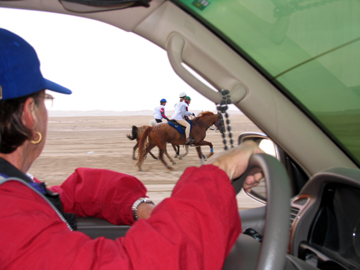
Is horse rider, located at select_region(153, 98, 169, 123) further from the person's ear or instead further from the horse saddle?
the person's ear

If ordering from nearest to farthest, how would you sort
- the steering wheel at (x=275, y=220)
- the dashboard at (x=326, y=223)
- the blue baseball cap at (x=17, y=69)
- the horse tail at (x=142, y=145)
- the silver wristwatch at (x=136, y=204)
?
the steering wheel at (x=275, y=220) → the blue baseball cap at (x=17, y=69) → the dashboard at (x=326, y=223) → the silver wristwatch at (x=136, y=204) → the horse tail at (x=142, y=145)

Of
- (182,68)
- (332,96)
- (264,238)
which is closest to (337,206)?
(332,96)

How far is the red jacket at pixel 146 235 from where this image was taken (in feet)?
2.17

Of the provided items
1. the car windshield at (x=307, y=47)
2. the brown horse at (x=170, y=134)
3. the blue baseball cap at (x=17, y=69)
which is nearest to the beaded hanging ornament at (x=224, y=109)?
the car windshield at (x=307, y=47)

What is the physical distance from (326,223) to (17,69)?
123 centimetres

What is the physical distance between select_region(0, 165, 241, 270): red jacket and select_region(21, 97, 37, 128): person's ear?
0.20 m

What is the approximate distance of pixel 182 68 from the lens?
1406mm

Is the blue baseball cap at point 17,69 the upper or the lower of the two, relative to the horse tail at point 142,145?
upper

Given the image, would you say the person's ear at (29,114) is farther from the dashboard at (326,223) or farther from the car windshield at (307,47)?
the dashboard at (326,223)

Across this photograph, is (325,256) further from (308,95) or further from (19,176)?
(19,176)

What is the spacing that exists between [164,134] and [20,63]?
23.4 feet

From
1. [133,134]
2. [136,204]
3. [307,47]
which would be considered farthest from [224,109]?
[133,134]

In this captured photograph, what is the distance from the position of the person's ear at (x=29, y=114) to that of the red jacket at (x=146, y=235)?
0.65 ft

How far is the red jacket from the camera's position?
66 cm
